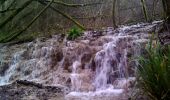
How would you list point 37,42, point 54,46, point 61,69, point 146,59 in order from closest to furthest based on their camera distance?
point 146,59
point 61,69
point 54,46
point 37,42

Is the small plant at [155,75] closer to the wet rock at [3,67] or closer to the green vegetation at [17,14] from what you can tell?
the wet rock at [3,67]

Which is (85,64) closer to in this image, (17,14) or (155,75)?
(155,75)

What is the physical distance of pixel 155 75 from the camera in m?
4.40

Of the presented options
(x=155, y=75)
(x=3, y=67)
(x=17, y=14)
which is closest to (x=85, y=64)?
(x=3, y=67)

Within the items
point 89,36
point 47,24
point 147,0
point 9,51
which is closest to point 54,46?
point 89,36

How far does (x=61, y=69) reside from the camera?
777 centimetres

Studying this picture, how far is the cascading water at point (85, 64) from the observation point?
654 cm

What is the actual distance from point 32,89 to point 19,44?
152 inches

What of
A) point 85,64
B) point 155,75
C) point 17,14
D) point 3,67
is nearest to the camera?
point 155,75

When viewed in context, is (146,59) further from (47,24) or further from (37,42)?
(47,24)

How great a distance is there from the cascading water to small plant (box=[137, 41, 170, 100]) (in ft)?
3.39

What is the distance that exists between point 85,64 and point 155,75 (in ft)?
10.6

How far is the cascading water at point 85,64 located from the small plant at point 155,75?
1.03m

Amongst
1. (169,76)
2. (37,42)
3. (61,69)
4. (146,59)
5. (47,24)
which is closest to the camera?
(169,76)
